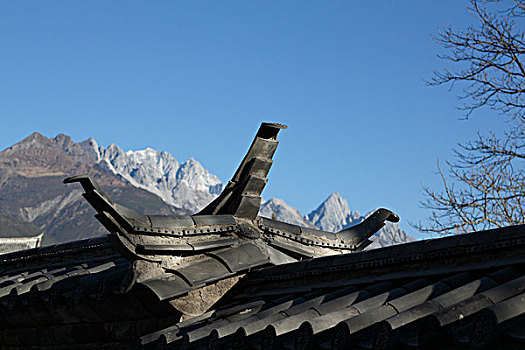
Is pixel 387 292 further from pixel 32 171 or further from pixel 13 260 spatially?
pixel 32 171

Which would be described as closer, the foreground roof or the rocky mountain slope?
the foreground roof

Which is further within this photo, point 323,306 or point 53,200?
point 53,200

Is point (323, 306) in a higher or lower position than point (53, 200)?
lower

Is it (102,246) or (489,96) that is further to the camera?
(489,96)

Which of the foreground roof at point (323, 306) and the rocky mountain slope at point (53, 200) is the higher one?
the rocky mountain slope at point (53, 200)

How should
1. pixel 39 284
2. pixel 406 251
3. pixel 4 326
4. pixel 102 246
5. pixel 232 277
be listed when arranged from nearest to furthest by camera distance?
1. pixel 406 251
2. pixel 232 277
3. pixel 39 284
4. pixel 4 326
5. pixel 102 246

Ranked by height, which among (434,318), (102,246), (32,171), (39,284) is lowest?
(434,318)

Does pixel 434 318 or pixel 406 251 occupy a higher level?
pixel 406 251

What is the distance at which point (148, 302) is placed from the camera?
5754 millimetres

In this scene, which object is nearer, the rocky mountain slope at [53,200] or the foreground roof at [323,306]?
the foreground roof at [323,306]

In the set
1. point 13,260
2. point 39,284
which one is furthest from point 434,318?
point 13,260

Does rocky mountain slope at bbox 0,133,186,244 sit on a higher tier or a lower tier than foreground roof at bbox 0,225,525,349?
higher

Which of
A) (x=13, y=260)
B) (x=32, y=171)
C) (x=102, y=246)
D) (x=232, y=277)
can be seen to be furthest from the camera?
(x=32, y=171)

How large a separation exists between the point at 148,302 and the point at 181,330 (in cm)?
56
